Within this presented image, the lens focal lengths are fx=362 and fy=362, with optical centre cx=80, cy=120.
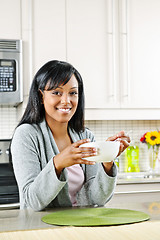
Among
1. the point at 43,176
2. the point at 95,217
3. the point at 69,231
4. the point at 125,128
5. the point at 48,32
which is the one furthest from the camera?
the point at 125,128

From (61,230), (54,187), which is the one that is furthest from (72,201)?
(61,230)

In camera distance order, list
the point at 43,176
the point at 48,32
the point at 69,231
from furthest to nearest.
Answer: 1. the point at 48,32
2. the point at 43,176
3. the point at 69,231

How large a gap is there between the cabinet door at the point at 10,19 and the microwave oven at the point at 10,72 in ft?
0.17

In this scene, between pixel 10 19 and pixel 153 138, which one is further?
pixel 153 138

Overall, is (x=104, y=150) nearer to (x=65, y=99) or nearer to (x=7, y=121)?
(x=65, y=99)

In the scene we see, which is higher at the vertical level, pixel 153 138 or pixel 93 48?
pixel 93 48

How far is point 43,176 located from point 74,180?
271mm

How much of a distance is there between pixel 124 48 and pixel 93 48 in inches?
9.9

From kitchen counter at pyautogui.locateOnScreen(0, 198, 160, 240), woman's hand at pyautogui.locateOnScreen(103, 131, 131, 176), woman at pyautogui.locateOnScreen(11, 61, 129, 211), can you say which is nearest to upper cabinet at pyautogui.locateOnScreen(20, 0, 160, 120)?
woman at pyautogui.locateOnScreen(11, 61, 129, 211)

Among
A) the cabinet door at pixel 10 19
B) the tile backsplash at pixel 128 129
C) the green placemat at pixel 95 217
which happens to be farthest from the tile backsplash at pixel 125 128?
the green placemat at pixel 95 217

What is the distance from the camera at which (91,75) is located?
274 centimetres

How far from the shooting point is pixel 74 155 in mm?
1062

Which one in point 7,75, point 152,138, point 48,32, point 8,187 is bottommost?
point 8,187

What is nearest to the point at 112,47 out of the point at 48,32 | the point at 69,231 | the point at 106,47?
the point at 106,47
